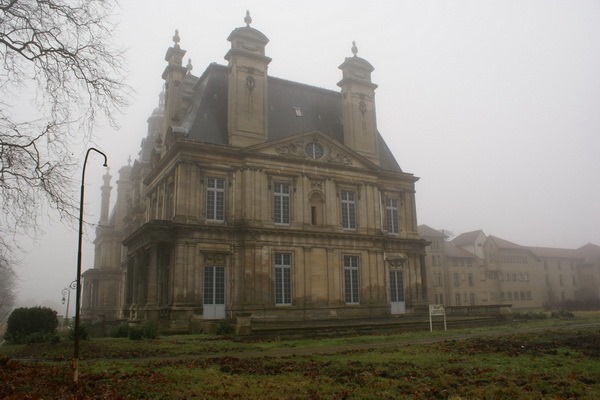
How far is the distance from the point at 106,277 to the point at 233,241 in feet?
105

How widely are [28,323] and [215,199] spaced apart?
12.8 meters

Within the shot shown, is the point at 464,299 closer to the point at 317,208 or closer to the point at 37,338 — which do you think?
the point at 317,208

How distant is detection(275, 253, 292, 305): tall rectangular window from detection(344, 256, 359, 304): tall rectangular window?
14.9 ft

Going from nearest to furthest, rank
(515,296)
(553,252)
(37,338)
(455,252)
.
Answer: (37,338) < (455,252) < (515,296) < (553,252)

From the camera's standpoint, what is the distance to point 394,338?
21.6 metres

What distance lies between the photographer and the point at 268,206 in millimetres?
33688

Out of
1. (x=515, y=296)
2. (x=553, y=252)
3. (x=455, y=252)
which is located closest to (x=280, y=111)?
(x=455, y=252)

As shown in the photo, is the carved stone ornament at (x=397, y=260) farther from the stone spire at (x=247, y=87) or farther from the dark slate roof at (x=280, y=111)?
the stone spire at (x=247, y=87)

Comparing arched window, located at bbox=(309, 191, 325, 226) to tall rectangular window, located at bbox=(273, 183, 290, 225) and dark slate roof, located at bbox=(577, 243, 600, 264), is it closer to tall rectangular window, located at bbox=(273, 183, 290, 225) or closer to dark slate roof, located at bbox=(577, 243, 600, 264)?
tall rectangular window, located at bbox=(273, 183, 290, 225)

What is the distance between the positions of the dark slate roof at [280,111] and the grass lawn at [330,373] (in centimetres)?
1928

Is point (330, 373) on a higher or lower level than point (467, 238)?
lower

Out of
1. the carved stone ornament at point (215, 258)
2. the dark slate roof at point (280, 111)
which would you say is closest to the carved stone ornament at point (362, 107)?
the dark slate roof at point (280, 111)

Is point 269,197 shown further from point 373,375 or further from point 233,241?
point 373,375

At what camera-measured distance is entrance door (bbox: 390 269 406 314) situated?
38062 millimetres
